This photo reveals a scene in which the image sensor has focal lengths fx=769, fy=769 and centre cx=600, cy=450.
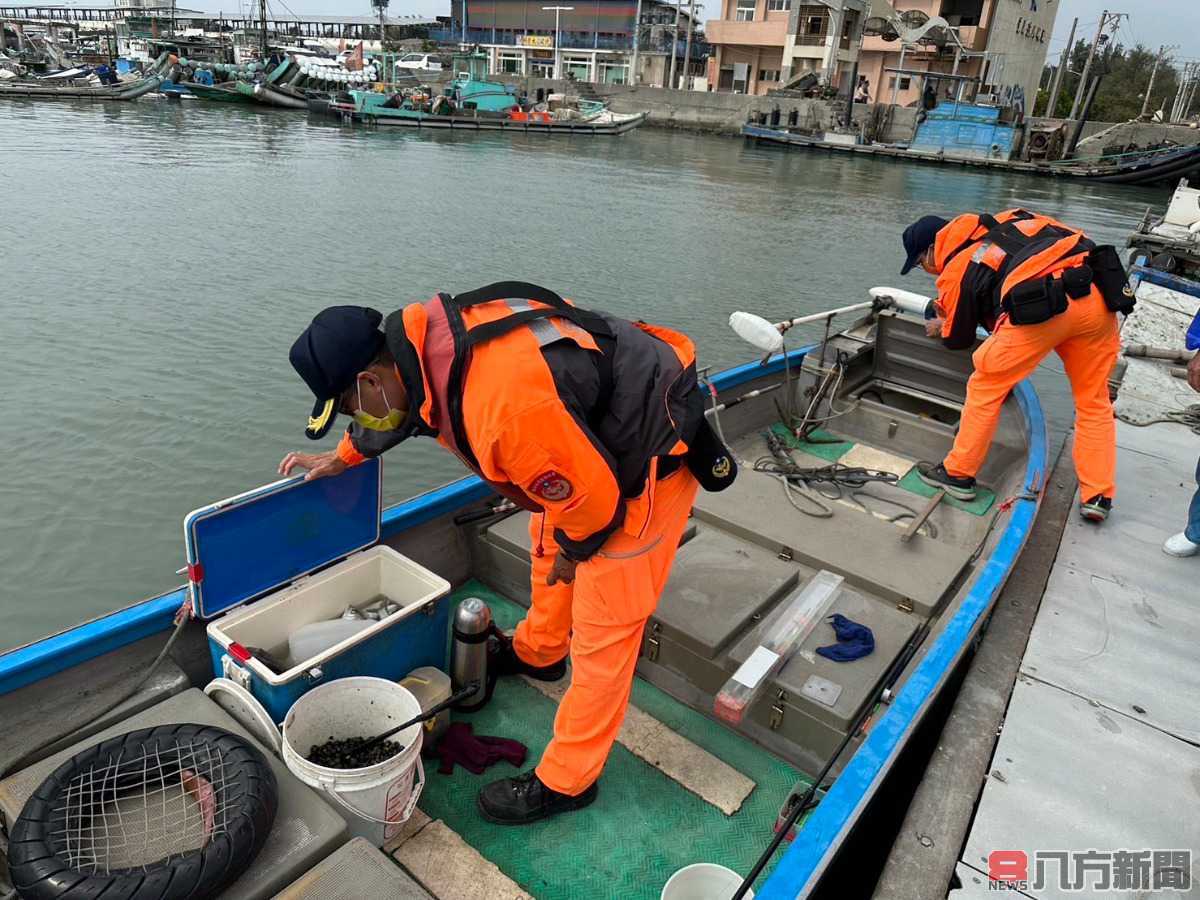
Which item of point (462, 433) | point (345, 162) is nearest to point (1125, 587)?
point (462, 433)

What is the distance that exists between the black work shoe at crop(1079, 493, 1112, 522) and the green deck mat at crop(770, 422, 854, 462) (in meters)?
1.41

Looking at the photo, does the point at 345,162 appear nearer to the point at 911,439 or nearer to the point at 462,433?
the point at 911,439

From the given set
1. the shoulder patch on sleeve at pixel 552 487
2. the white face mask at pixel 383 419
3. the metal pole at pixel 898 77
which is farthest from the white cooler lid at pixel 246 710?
the metal pole at pixel 898 77

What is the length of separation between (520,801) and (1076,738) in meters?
1.87

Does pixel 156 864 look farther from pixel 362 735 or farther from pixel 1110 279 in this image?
pixel 1110 279

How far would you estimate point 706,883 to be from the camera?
211 cm

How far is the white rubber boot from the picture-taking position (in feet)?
11.8

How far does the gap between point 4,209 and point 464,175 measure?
1187 centimetres

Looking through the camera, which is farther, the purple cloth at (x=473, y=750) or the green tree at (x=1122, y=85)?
the green tree at (x=1122, y=85)

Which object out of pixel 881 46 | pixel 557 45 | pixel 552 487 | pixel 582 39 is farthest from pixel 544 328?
pixel 582 39

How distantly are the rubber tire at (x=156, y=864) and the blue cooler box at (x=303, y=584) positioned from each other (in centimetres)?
33

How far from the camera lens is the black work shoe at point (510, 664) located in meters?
2.86

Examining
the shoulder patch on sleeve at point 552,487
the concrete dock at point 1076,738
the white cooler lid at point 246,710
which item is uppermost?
the shoulder patch on sleeve at point 552,487

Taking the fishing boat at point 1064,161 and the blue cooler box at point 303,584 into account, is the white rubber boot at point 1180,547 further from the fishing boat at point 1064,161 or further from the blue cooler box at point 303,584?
the fishing boat at point 1064,161
